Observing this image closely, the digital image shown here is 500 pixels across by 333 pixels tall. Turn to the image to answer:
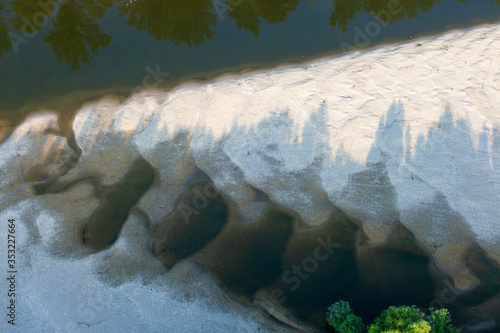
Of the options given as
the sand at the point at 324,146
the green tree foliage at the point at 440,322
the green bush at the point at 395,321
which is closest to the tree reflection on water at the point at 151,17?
the sand at the point at 324,146

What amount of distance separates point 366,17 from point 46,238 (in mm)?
20128

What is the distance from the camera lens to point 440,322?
401 inches

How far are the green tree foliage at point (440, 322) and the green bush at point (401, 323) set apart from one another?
69cm

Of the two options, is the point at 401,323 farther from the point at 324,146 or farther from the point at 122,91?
the point at 122,91

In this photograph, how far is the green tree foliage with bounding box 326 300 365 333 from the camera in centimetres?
1062

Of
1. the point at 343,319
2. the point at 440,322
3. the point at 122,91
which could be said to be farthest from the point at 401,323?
the point at 122,91

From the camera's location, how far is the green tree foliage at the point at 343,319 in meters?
10.6

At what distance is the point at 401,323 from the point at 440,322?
4.97ft

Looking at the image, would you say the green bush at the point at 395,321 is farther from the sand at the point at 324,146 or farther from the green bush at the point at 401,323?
the sand at the point at 324,146

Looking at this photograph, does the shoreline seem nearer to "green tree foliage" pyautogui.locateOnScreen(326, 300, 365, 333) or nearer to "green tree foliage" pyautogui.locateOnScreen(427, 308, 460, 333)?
"green tree foliage" pyautogui.locateOnScreen(326, 300, 365, 333)

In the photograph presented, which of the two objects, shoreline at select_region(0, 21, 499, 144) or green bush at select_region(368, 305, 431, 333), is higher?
shoreline at select_region(0, 21, 499, 144)

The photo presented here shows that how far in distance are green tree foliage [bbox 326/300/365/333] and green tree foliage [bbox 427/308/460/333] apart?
83.4 inches

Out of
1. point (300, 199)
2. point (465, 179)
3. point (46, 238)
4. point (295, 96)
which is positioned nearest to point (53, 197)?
point (46, 238)

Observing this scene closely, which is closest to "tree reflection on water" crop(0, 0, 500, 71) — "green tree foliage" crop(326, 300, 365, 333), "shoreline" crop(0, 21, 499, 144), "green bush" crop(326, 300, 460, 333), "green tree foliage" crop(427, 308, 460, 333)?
"shoreline" crop(0, 21, 499, 144)
